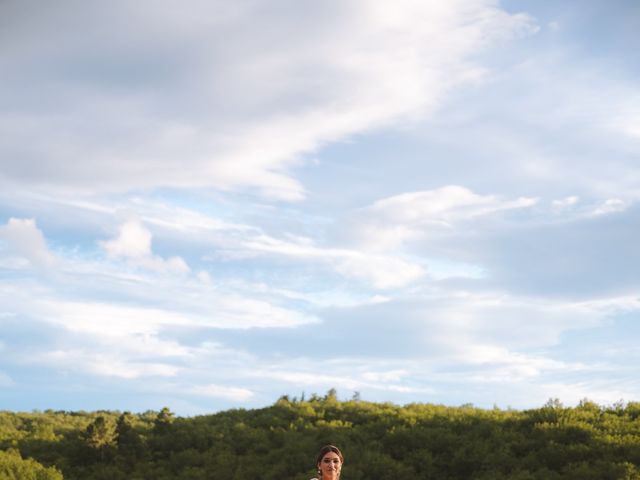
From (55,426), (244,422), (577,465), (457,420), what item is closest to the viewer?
(577,465)

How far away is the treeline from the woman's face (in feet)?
65.7

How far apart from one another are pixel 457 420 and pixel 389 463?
556 cm

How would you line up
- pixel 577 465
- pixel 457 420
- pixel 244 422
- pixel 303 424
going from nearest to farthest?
pixel 577 465
pixel 457 420
pixel 303 424
pixel 244 422

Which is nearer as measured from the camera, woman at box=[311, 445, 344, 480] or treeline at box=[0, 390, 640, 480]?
woman at box=[311, 445, 344, 480]

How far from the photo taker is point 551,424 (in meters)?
31.9

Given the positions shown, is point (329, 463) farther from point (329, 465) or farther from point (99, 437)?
point (99, 437)

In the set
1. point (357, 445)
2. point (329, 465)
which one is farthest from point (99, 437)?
point (329, 465)

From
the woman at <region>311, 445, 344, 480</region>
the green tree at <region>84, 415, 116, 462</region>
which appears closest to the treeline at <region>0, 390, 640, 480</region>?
the green tree at <region>84, 415, 116, 462</region>

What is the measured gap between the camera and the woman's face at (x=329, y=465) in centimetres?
971

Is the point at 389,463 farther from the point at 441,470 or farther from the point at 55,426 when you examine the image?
the point at 55,426

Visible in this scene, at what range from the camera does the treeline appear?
29.2m

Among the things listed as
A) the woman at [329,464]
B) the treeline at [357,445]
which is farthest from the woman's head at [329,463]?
the treeline at [357,445]

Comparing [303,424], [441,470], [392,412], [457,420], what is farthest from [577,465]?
[303,424]

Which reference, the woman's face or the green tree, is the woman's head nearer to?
the woman's face
